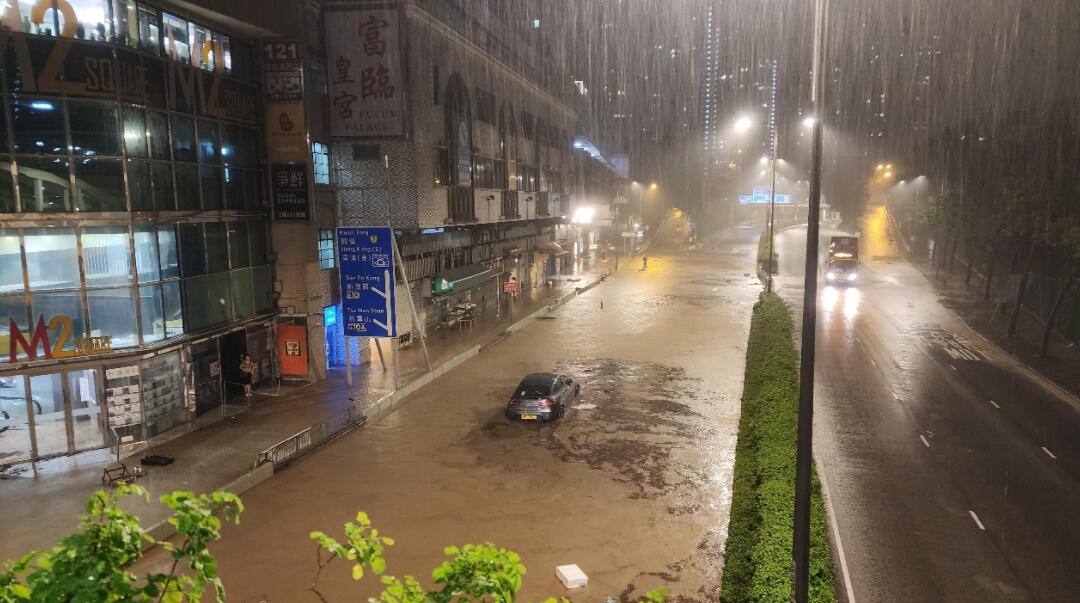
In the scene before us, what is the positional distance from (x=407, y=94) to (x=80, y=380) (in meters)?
13.3

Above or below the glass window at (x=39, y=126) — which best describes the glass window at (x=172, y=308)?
below

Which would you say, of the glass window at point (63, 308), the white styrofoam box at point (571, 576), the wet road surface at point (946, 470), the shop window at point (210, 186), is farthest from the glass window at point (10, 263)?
the wet road surface at point (946, 470)

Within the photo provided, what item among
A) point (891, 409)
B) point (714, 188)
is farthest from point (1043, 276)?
point (714, 188)

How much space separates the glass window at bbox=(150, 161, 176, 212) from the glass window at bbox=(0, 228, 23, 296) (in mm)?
3211

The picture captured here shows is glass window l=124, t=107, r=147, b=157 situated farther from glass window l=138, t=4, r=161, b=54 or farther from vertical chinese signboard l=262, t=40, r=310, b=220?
vertical chinese signboard l=262, t=40, r=310, b=220

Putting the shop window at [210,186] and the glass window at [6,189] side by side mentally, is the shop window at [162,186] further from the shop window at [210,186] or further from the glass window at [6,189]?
the glass window at [6,189]

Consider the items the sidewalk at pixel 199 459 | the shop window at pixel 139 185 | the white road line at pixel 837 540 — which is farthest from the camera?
the shop window at pixel 139 185

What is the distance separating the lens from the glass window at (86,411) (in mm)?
17203

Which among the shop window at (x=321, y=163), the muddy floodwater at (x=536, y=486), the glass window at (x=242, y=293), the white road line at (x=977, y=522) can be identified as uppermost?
the shop window at (x=321, y=163)

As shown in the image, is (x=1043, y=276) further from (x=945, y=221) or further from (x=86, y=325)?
(x=86, y=325)

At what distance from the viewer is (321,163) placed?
83.4 ft

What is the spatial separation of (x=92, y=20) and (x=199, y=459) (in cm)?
1071

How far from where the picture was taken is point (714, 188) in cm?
12475

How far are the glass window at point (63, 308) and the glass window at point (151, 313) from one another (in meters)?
1.35
